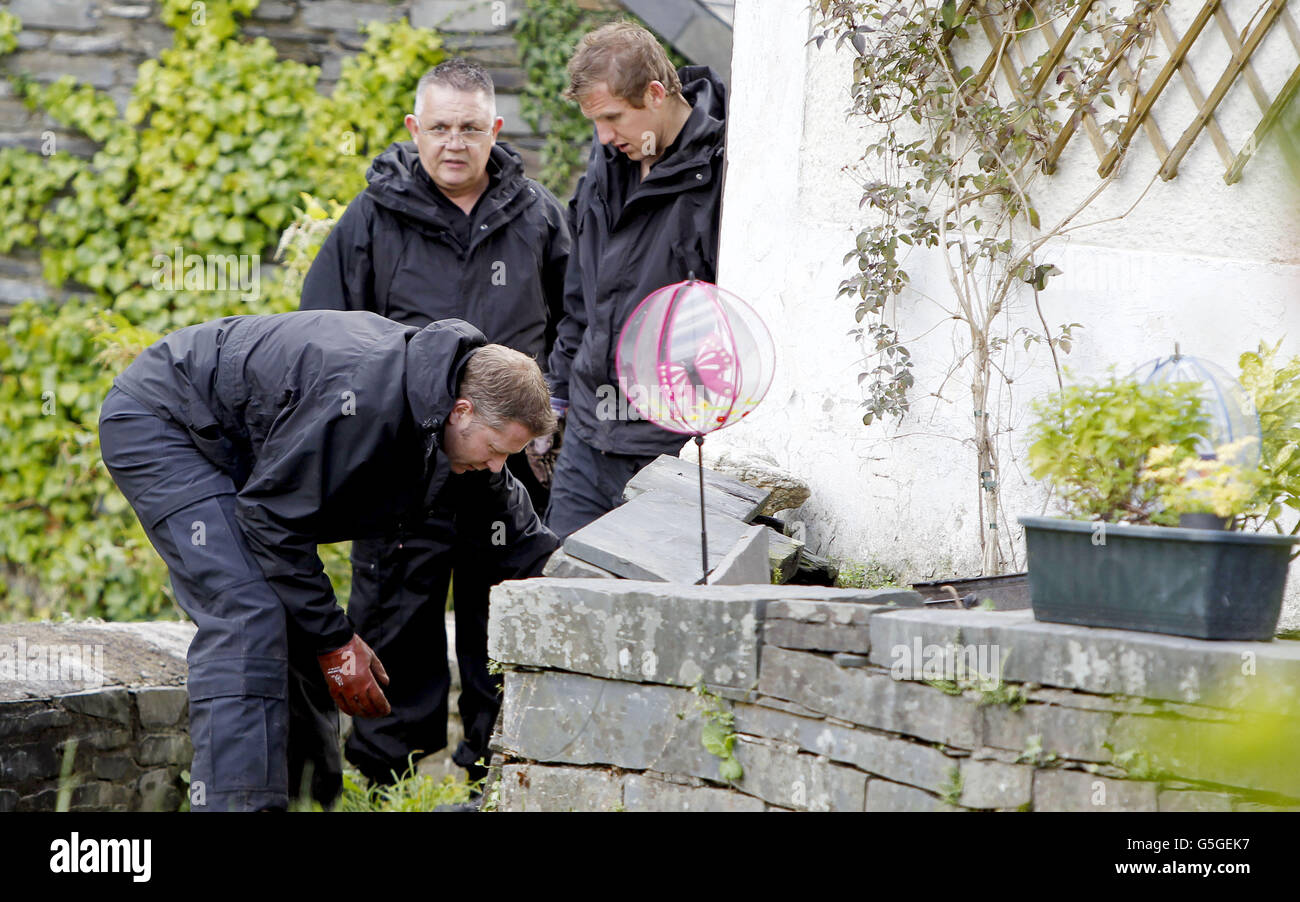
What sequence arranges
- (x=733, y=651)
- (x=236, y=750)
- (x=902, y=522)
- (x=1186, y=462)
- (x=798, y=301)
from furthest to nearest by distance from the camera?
(x=798, y=301) → (x=902, y=522) → (x=236, y=750) → (x=733, y=651) → (x=1186, y=462)

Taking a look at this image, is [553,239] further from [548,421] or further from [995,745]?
[995,745]

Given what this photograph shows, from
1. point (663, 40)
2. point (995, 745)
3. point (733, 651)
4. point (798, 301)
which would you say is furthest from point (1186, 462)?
point (663, 40)

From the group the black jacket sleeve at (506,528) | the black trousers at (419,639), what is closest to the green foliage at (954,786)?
the black jacket sleeve at (506,528)

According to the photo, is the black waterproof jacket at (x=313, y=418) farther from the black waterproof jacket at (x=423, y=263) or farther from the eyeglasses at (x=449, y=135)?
the eyeglasses at (x=449, y=135)

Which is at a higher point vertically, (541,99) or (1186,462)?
(541,99)

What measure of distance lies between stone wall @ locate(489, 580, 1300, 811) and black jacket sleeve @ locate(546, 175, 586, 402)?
137cm

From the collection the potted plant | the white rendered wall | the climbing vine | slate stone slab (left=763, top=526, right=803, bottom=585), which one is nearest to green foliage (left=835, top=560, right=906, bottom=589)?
the white rendered wall

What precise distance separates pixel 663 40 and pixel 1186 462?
4.35 meters

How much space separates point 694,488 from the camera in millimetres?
3539

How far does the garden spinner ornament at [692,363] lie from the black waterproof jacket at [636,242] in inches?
28.3

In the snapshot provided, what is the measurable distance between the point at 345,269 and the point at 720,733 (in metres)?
2.19

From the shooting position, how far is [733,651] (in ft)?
8.62

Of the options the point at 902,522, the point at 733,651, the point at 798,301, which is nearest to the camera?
the point at 733,651
